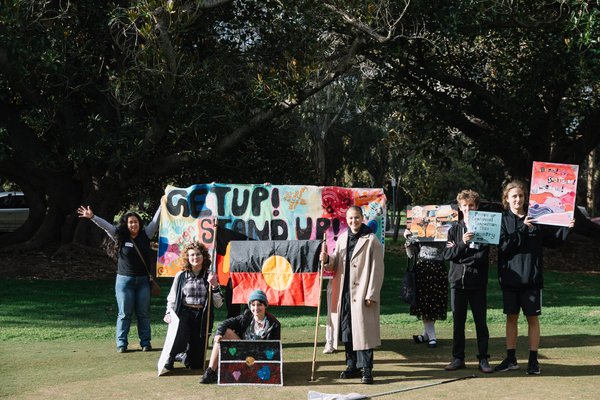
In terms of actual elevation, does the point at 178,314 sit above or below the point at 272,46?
below

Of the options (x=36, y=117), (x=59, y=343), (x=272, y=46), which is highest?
(x=272, y=46)

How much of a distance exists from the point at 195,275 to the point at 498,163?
24808 mm

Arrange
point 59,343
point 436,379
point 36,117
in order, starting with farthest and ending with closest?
point 36,117, point 59,343, point 436,379

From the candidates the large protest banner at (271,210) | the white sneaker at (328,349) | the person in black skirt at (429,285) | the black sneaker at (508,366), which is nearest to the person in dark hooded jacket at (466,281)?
the black sneaker at (508,366)

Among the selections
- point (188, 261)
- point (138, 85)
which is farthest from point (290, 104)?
point (188, 261)

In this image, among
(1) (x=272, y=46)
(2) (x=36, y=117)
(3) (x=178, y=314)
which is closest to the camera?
(3) (x=178, y=314)

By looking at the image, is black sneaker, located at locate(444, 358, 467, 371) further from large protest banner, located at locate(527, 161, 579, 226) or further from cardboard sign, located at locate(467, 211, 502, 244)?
large protest banner, located at locate(527, 161, 579, 226)

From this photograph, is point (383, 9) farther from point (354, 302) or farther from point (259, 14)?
point (354, 302)

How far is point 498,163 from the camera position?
3344 cm

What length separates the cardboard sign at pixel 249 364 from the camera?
29.5 feet

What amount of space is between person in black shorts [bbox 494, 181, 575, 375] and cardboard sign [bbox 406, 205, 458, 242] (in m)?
1.42

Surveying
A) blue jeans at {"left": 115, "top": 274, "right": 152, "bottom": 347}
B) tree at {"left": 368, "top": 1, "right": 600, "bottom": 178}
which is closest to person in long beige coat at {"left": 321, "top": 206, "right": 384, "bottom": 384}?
blue jeans at {"left": 115, "top": 274, "right": 152, "bottom": 347}

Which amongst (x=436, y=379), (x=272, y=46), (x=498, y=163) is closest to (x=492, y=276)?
(x=272, y=46)

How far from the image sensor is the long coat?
922 centimetres
